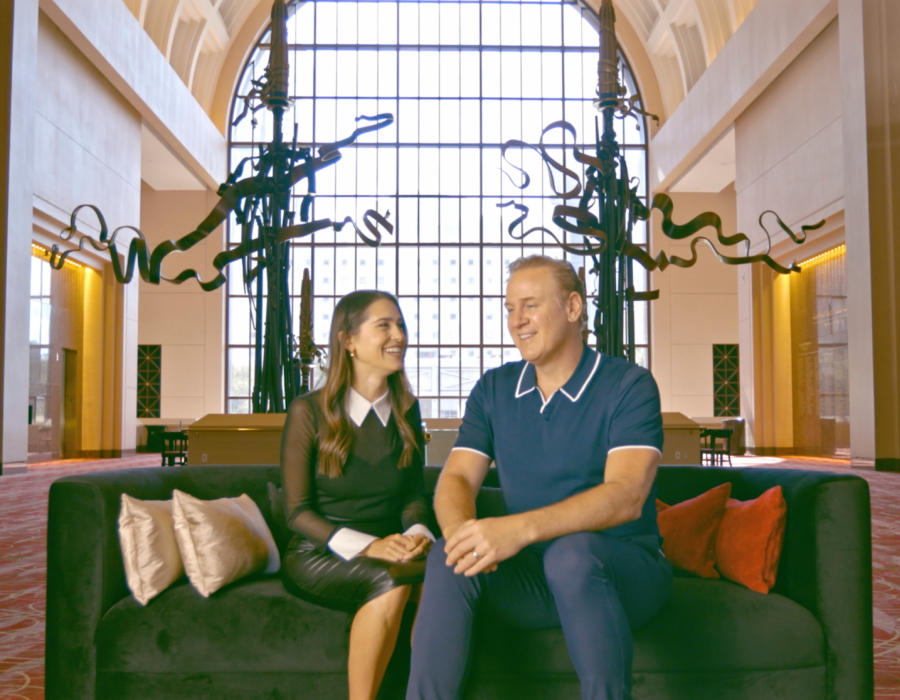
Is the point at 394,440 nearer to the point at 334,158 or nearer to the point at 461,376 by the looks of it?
the point at 334,158

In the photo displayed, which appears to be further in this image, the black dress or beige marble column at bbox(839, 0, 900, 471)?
beige marble column at bbox(839, 0, 900, 471)

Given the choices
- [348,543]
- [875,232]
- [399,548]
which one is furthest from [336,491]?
[875,232]

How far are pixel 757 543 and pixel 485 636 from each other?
2.55ft

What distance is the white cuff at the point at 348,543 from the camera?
2107 mm

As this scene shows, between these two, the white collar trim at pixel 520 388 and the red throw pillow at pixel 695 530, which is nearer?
the white collar trim at pixel 520 388

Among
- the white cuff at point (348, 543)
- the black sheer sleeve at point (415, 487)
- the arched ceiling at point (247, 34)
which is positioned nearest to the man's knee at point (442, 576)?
the white cuff at point (348, 543)

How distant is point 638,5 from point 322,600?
773 inches

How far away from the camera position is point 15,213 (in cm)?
1059

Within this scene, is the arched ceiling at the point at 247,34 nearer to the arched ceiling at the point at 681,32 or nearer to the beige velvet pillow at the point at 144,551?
the arched ceiling at the point at 681,32

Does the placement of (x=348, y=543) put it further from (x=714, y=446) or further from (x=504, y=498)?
(x=714, y=446)

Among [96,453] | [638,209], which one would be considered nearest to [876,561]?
[638,209]

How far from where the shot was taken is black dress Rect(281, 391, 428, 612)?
2172 millimetres

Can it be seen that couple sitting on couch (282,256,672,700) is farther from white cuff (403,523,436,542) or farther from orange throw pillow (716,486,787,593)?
orange throw pillow (716,486,787,593)

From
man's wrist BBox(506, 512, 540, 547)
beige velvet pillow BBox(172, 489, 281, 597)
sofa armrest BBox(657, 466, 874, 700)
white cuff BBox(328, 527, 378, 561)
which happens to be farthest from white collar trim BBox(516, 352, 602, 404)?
beige velvet pillow BBox(172, 489, 281, 597)
